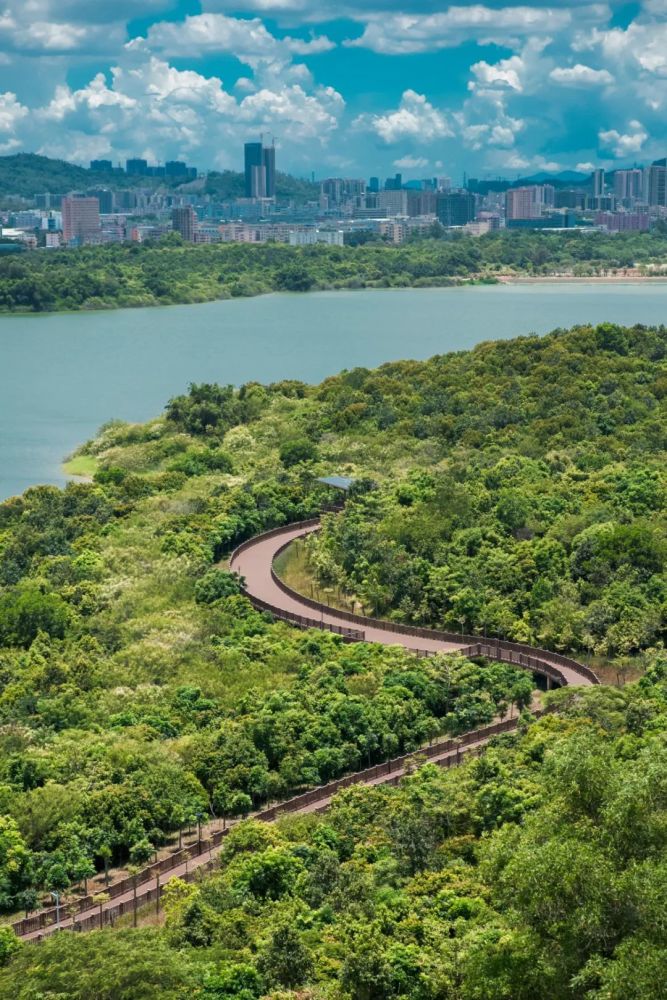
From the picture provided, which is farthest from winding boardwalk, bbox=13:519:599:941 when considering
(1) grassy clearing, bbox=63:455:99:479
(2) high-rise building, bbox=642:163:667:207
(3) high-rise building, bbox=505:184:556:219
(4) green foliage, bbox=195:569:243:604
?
(2) high-rise building, bbox=642:163:667:207

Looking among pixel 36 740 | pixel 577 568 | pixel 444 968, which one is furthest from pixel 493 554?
pixel 444 968

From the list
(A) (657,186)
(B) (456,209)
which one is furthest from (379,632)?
(A) (657,186)

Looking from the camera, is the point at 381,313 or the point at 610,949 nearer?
the point at 610,949

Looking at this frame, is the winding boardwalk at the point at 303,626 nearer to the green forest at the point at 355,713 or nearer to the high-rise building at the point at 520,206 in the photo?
the green forest at the point at 355,713

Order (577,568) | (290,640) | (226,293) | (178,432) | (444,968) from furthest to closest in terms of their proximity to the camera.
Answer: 1. (226,293)
2. (178,432)
3. (577,568)
4. (290,640)
5. (444,968)

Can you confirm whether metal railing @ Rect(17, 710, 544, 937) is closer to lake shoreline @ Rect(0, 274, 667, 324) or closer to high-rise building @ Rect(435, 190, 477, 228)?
lake shoreline @ Rect(0, 274, 667, 324)

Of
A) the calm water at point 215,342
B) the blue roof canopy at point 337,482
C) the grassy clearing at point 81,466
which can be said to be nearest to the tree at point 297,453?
the blue roof canopy at point 337,482

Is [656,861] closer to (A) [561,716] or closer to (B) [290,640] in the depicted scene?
(A) [561,716]
